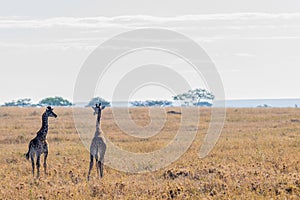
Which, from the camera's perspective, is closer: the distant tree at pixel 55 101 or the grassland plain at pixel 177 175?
the grassland plain at pixel 177 175

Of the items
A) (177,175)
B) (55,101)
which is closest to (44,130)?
(177,175)

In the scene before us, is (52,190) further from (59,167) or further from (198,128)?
(198,128)

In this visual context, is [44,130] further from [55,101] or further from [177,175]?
[55,101]

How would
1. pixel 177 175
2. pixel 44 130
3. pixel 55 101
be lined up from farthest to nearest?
pixel 55 101
pixel 44 130
pixel 177 175

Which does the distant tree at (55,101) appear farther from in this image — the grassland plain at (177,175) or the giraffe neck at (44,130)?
the giraffe neck at (44,130)

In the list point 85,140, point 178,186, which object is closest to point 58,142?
→ point 85,140

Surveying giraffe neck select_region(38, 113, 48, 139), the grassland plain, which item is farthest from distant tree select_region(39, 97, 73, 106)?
giraffe neck select_region(38, 113, 48, 139)

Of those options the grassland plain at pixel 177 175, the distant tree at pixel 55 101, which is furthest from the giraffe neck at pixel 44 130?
the distant tree at pixel 55 101

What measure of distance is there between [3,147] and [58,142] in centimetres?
300

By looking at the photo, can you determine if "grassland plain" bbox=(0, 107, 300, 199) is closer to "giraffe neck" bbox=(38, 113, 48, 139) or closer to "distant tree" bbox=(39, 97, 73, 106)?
"giraffe neck" bbox=(38, 113, 48, 139)

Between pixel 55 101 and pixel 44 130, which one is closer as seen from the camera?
pixel 44 130

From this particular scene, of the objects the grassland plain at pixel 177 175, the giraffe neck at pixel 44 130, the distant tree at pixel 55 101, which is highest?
the distant tree at pixel 55 101

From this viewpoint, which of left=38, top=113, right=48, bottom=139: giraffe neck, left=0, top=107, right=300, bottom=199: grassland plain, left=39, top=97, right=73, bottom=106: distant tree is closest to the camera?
left=0, top=107, right=300, bottom=199: grassland plain

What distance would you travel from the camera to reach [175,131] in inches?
1361
